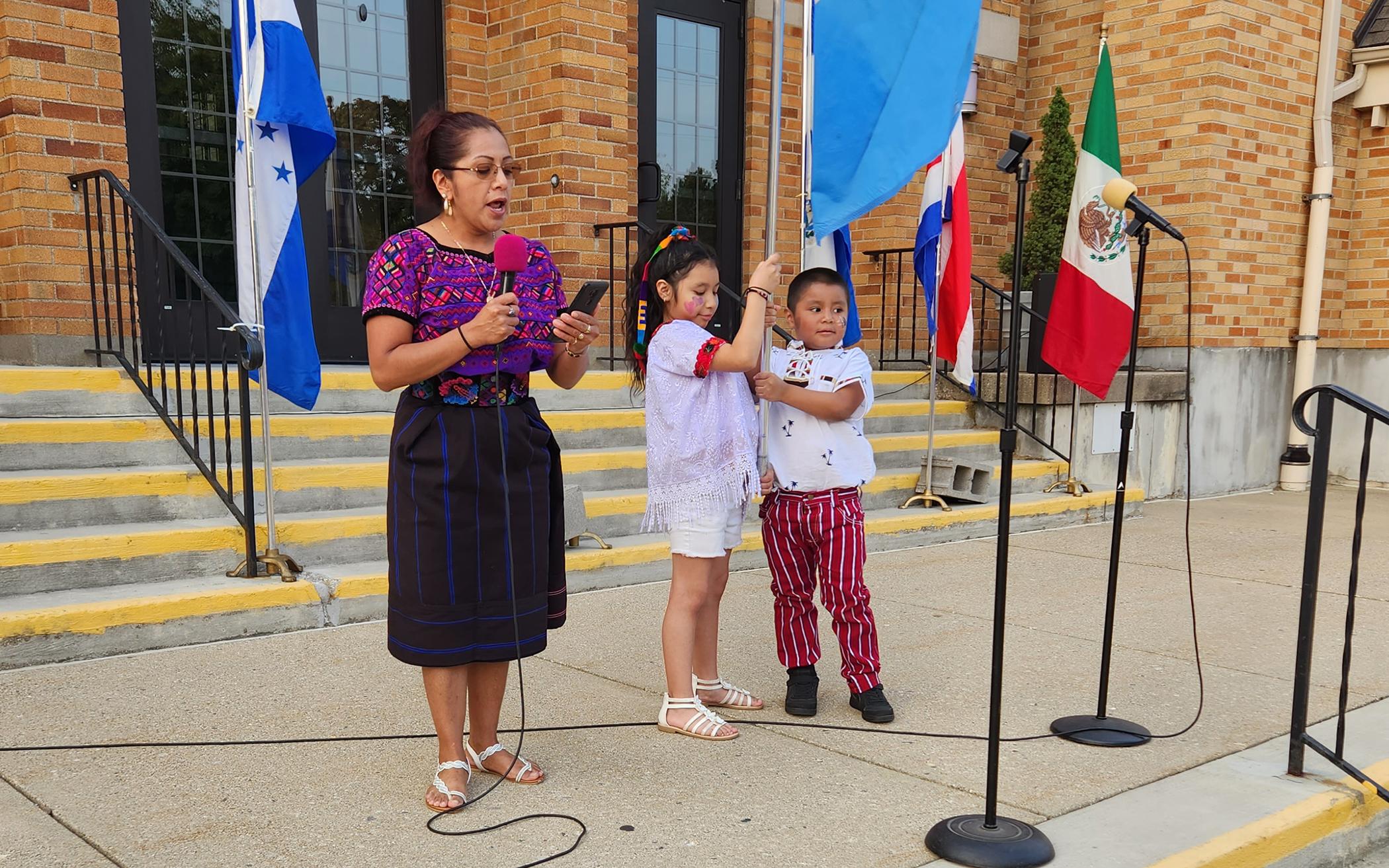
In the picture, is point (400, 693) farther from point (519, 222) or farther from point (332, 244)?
point (519, 222)

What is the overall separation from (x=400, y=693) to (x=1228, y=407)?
7.72m

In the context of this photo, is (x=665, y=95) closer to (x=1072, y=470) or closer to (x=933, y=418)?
(x=933, y=418)

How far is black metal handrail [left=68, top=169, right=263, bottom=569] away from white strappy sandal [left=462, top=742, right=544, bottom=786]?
1992 mm

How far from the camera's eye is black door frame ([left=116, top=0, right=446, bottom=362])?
613 cm

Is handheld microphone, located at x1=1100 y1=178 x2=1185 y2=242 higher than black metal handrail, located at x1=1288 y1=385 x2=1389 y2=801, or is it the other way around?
handheld microphone, located at x1=1100 y1=178 x2=1185 y2=242

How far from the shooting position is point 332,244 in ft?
23.4

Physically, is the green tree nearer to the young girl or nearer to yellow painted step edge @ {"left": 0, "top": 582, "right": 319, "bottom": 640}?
the young girl

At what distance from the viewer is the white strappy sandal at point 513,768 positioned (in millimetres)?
2982

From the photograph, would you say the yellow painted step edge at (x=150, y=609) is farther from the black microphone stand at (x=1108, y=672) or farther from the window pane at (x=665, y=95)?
the window pane at (x=665, y=95)

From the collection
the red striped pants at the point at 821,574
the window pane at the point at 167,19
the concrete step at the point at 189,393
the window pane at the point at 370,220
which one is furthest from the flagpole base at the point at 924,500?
the window pane at the point at 167,19

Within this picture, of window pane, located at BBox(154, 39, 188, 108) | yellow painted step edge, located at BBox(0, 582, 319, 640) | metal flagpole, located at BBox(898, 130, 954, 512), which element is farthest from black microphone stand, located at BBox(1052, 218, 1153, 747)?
window pane, located at BBox(154, 39, 188, 108)

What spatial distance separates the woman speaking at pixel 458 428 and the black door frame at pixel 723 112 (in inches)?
211

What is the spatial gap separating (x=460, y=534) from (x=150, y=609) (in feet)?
6.76

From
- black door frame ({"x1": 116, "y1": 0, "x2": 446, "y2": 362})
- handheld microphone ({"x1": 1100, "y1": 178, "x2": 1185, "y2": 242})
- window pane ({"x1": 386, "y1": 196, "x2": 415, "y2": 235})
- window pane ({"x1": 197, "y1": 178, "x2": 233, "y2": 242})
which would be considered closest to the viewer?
handheld microphone ({"x1": 1100, "y1": 178, "x2": 1185, "y2": 242})
